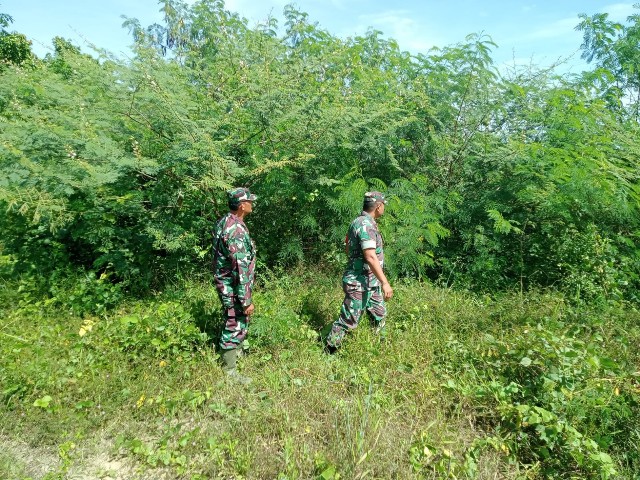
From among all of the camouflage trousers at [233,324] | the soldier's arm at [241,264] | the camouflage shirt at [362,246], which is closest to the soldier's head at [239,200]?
the soldier's arm at [241,264]

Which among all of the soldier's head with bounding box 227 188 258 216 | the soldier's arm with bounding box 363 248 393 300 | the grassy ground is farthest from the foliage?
the soldier's arm with bounding box 363 248 393 300

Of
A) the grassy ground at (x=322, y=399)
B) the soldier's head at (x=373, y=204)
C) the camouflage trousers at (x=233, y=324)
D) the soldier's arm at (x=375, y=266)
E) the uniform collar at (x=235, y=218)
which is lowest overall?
the grassy ground at (x=322, y=399)

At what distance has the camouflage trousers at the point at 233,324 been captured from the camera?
4.20 m

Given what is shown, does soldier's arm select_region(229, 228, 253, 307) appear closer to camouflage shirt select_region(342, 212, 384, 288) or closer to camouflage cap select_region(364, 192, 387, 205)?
camouflage shirt select_region(342, 212, 384, 288)

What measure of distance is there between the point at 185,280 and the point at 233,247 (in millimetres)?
2324

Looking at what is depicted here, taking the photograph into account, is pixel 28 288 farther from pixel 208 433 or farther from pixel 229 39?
pixel 229 39

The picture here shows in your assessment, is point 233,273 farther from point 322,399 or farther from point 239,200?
point 322,399

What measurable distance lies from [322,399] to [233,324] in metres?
1.21

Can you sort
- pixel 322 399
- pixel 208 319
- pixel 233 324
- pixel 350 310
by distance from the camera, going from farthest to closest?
1. pixel 208 319
2. pixel 350 310
3. pixel 233 324
4. pixel 322 399

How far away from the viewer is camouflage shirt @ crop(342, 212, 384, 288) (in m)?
4.31

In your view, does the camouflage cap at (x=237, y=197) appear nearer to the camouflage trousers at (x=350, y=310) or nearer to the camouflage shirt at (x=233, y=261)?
the camouflage shirt at (x=233, y=261)

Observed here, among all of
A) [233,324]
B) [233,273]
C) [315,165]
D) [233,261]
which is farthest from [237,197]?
[315,165]

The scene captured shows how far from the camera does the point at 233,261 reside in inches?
163

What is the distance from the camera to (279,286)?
19.7 ft
